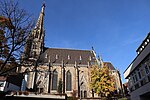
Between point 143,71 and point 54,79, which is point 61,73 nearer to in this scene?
point 54,79

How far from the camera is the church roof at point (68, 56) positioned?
144ft

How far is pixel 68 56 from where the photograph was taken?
46781mm

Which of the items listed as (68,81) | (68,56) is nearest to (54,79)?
(68,81)

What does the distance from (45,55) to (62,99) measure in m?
22.6

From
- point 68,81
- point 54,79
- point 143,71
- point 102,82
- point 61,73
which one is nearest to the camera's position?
point 143,71

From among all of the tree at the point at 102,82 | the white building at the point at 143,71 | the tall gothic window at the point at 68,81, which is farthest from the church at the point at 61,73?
the white building at the point at 143,71

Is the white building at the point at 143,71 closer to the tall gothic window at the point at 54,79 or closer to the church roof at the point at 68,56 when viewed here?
the tall gothic window at the point at 54,79

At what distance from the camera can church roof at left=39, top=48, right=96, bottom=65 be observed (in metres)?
Answer: 43.8

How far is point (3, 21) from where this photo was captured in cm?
1306

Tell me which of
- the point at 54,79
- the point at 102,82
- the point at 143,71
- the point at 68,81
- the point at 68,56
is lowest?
the point at 102,82

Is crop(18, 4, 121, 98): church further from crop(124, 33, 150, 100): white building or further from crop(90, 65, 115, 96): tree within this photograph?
crop(124, 33, 150, 100): white building

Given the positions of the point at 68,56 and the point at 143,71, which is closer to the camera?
the point at 143,71

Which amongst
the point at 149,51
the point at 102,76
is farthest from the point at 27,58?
the point at 102,76

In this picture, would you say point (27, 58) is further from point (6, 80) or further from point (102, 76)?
point (102, 76)
